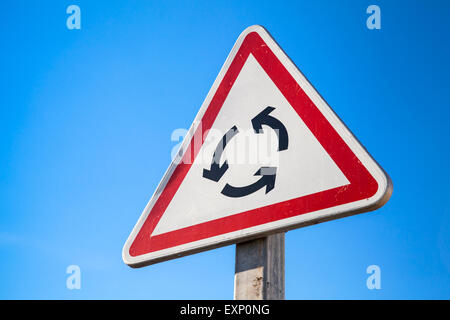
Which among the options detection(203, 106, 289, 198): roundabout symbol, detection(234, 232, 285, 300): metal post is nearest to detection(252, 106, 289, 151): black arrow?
detection(203, 106, 289, 198): roundabout symbol

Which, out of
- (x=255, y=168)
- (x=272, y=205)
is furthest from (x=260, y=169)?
(x=272, y=205)

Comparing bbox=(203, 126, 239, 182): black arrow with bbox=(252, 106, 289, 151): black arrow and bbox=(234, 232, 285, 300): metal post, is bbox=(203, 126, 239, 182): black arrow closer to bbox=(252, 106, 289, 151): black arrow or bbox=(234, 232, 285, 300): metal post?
bbox=(252, 106, 289, 151): black arrow

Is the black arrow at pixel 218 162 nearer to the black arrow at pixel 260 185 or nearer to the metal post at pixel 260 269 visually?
the black arrow at pixel 260 185

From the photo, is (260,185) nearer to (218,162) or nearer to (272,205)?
(272,205)

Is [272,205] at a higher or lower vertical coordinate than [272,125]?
lower

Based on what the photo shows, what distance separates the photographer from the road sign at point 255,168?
129 centimetres

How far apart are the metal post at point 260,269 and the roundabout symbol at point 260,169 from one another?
0.48ft

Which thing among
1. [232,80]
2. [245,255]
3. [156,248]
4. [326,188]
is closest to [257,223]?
[245,255]

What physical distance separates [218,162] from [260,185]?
0.18 m

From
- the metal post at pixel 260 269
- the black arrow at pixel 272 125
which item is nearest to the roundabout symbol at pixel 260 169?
the black arrow at pixel 272 125

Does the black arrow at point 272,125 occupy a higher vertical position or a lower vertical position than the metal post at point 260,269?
higher

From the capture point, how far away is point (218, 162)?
150 centimetres

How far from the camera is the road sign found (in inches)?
50.8
